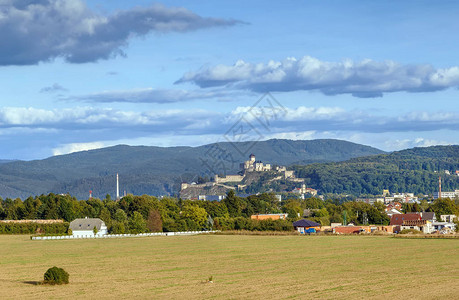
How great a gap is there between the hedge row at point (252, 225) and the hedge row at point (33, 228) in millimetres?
28424

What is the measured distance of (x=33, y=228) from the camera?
137125 mm

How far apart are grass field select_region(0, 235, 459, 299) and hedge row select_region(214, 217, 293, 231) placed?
169ft

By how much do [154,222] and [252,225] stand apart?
20.8 meters

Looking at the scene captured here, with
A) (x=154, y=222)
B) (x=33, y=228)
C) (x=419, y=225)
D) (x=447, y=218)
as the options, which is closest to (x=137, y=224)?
(x=154, y=222)

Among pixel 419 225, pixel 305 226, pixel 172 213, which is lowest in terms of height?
pixel 419 225

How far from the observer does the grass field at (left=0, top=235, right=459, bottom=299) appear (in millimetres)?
39625

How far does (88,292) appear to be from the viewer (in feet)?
134

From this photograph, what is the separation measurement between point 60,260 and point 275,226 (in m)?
67.9

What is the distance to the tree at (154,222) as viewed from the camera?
467 ft

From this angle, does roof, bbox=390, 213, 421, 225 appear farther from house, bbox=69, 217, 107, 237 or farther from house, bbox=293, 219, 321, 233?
house, bbox=69, 217, 107, 237

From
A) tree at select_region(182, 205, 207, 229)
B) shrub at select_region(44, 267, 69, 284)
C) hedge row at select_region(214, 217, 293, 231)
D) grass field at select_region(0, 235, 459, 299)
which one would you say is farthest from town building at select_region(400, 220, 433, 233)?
shrub at select_region(44, 267, 69, 284)

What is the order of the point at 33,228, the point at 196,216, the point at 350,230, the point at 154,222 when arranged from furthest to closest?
1. the point at 154,222
2. the point at 196,216
3. the point at 33,228
4. the point at 350,230

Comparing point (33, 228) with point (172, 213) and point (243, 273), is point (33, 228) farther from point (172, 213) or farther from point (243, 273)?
point (243, 273)

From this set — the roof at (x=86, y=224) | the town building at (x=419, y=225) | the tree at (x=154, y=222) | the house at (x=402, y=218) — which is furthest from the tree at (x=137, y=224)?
the house at (x=402, y=218)
